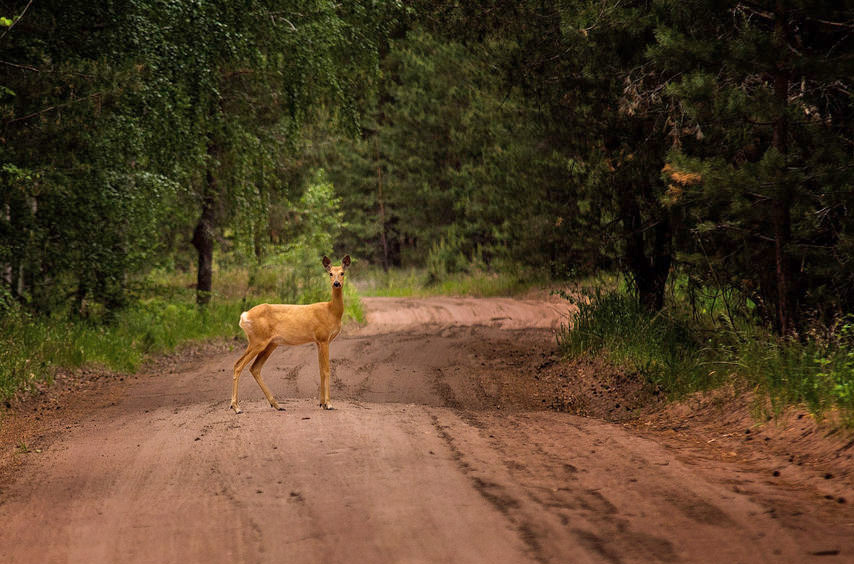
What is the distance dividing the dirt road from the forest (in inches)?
77.1

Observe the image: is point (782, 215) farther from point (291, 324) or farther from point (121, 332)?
point (121, 332)

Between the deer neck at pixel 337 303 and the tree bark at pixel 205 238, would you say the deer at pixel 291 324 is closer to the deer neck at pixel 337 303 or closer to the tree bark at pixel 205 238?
the deer neck at pixel 337 303

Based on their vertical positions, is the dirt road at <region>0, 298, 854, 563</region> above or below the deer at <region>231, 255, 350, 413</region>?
below

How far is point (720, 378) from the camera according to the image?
9273 millimetres

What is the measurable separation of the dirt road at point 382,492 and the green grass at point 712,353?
1.23 metres

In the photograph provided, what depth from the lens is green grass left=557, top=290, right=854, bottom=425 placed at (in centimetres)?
759

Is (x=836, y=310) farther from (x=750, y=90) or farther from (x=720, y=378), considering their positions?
(x=750, y=90)

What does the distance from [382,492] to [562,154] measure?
10524 millimetres

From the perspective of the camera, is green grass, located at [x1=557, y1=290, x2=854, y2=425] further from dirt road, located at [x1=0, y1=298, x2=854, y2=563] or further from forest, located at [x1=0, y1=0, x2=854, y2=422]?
dirt road, located at [x1=0, y1=298, x2=854, y2=563]

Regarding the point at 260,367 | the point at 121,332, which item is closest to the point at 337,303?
the point at 260,367

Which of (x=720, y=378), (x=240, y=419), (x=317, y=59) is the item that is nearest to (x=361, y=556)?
(x=240, y=419)

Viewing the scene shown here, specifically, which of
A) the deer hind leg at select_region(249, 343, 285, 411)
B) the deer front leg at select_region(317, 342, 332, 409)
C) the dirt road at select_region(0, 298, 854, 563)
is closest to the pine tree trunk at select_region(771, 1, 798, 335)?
the dirt road at select_region(0, 298, 854, 563)

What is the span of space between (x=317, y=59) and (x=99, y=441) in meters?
7.79

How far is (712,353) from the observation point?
10336 mm
